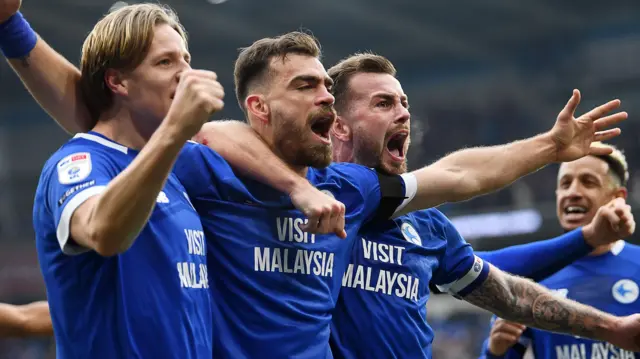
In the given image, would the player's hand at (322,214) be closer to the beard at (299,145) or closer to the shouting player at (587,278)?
the beard at (299,145)

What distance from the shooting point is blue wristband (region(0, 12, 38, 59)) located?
Answer: 300 centimetres

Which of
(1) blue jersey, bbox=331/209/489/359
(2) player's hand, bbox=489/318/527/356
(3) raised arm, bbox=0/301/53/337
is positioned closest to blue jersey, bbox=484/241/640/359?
(2) player's hand, bbox=489/318/527/356

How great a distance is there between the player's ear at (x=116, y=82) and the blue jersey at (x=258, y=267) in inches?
14.6

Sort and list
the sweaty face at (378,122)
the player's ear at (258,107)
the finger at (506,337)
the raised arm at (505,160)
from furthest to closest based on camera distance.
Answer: the finger at (506,337), the sweaty face at (378,122), the raised arm at (505,160), the player's ear at (258,107)

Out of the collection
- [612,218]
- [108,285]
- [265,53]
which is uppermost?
[265,53]

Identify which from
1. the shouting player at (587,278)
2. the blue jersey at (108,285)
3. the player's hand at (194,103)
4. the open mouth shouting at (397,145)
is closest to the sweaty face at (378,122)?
the open mouth shouting at (397,145)

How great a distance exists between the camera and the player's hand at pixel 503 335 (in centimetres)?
475

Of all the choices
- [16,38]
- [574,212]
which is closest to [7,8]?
[16,38]

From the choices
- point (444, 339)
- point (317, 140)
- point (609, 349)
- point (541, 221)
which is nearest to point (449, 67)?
point (541, 221)

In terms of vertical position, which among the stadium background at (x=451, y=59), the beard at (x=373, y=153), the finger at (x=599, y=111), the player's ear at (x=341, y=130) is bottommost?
the beard at (x=373, y=153)

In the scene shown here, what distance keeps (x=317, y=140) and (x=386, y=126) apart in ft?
2.41

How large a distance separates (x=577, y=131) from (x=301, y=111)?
1215 mm

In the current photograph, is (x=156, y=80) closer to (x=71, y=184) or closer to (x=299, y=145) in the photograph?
(x=71, y=184)

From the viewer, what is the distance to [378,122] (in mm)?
3973
